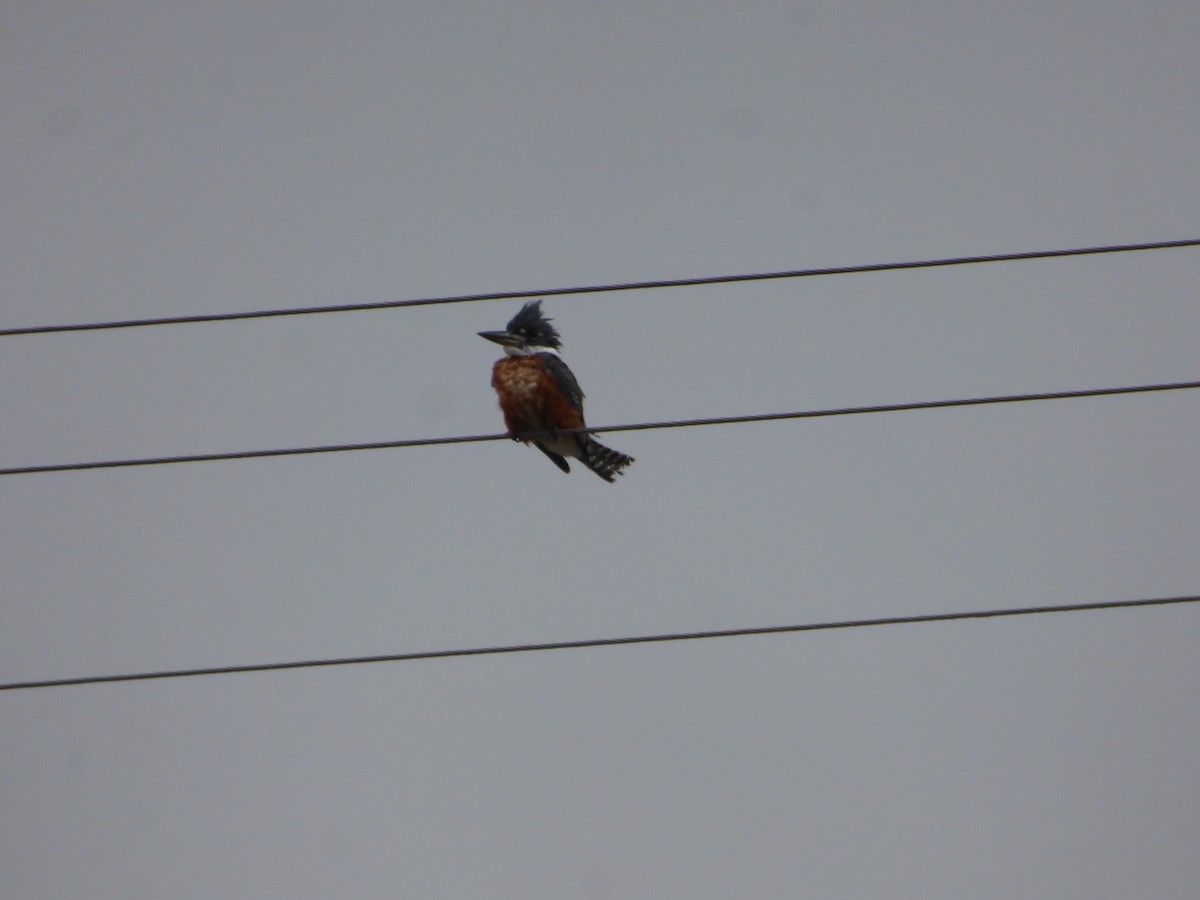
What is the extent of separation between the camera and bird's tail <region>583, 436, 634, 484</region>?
706 cm

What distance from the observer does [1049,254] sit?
421 cm

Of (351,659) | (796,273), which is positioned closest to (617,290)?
(796,273)

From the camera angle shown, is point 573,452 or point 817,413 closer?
point 817,413

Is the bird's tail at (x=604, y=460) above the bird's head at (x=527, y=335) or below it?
below

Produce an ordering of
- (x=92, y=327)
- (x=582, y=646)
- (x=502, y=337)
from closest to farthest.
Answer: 1. (x=582, y=646)
2. (x=92, y=327)
3. (x=502, y=337)

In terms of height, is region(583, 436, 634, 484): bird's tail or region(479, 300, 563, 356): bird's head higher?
region(479, 300, 563, 356): bird's head

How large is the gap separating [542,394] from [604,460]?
595 mm

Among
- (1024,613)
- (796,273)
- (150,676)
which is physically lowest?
(150,676)

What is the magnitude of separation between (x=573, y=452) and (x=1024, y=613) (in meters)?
3.18

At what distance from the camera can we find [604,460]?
707 centimetres

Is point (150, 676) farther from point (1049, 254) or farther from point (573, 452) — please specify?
point (573, 452)

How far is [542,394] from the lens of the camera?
662cm

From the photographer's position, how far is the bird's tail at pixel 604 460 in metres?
7.06

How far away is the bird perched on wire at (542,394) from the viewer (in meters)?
6.62
